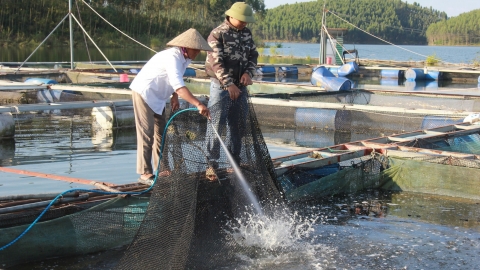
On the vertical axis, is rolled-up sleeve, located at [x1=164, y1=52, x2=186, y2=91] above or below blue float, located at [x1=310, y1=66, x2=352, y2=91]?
above

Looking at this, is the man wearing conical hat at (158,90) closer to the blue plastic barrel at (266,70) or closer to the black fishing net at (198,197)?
the black fishing net at (198,197)

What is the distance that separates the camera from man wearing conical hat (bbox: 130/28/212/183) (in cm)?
509

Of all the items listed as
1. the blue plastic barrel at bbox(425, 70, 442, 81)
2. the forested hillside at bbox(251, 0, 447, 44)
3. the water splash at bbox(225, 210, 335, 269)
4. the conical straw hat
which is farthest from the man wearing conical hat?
the forested hillside at bbox(251, 0, 447, 44)

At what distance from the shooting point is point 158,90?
539cm

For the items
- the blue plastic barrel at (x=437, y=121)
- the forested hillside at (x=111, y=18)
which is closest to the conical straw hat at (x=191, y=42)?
the blue plastic barrel at (x=437, y=121)

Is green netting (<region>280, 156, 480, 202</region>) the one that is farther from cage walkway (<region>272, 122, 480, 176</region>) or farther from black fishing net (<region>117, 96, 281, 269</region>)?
black fishing net (<region>117, 96, 281, 269</region>)

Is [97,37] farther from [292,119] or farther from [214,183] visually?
[214,183]

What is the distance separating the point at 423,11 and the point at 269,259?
13205 cm

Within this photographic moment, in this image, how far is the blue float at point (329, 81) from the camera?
A: 14.7 meters

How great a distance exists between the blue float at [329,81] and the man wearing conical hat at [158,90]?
9442 millimetres

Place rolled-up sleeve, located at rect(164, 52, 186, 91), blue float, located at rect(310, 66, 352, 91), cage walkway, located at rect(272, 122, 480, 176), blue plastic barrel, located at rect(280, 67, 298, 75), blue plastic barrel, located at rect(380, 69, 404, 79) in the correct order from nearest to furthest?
1. rolled-up sleeve, located at rect(164, 52, 186, 91)
2. cage walkway, located at rect(272, 122, 480, 176)
3. blue float, located at rect(310, 66, 352, 91)
4. blue plastic barrel, located at rect(280, 67, 298, 75)
5. blue plastic barrel, located at rect(380, 69, 404, 79)

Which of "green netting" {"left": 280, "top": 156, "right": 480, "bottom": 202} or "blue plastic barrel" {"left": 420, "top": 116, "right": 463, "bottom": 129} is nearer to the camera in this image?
"green netting" {"left": 280, "top": 156, "right": 480, "bottom": 202}

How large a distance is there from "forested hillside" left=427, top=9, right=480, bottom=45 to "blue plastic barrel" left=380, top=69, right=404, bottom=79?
69.8 metres

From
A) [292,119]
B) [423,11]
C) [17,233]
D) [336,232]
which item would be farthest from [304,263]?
[423,11]
